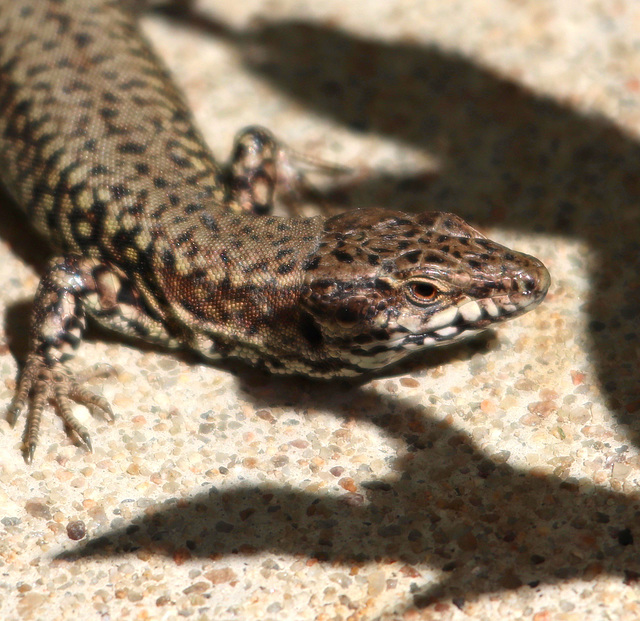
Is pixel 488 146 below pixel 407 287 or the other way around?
the other way around

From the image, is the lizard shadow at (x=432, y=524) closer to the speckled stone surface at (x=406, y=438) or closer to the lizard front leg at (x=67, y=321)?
the speckled stone surface at (x=406, y=438)

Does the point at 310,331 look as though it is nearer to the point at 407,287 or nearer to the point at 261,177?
the point at 407,287

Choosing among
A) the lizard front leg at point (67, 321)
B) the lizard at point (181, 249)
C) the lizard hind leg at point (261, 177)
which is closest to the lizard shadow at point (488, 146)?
the lizard hind leg at point (261, 177)

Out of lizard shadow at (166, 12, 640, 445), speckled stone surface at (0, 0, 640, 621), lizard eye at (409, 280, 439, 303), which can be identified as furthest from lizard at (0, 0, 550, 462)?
lizard shadow at (166, 12, 640, 445)

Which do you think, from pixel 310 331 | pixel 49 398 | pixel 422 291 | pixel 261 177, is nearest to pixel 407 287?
pixel 422 291

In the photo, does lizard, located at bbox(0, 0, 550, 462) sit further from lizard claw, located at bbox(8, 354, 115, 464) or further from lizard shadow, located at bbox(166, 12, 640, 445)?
lizard shadow, located at bbox(166, 12, 640, 445)

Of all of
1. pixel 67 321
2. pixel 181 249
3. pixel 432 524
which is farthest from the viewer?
pixel 67 321

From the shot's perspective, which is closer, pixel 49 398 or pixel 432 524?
pixel 432 524
